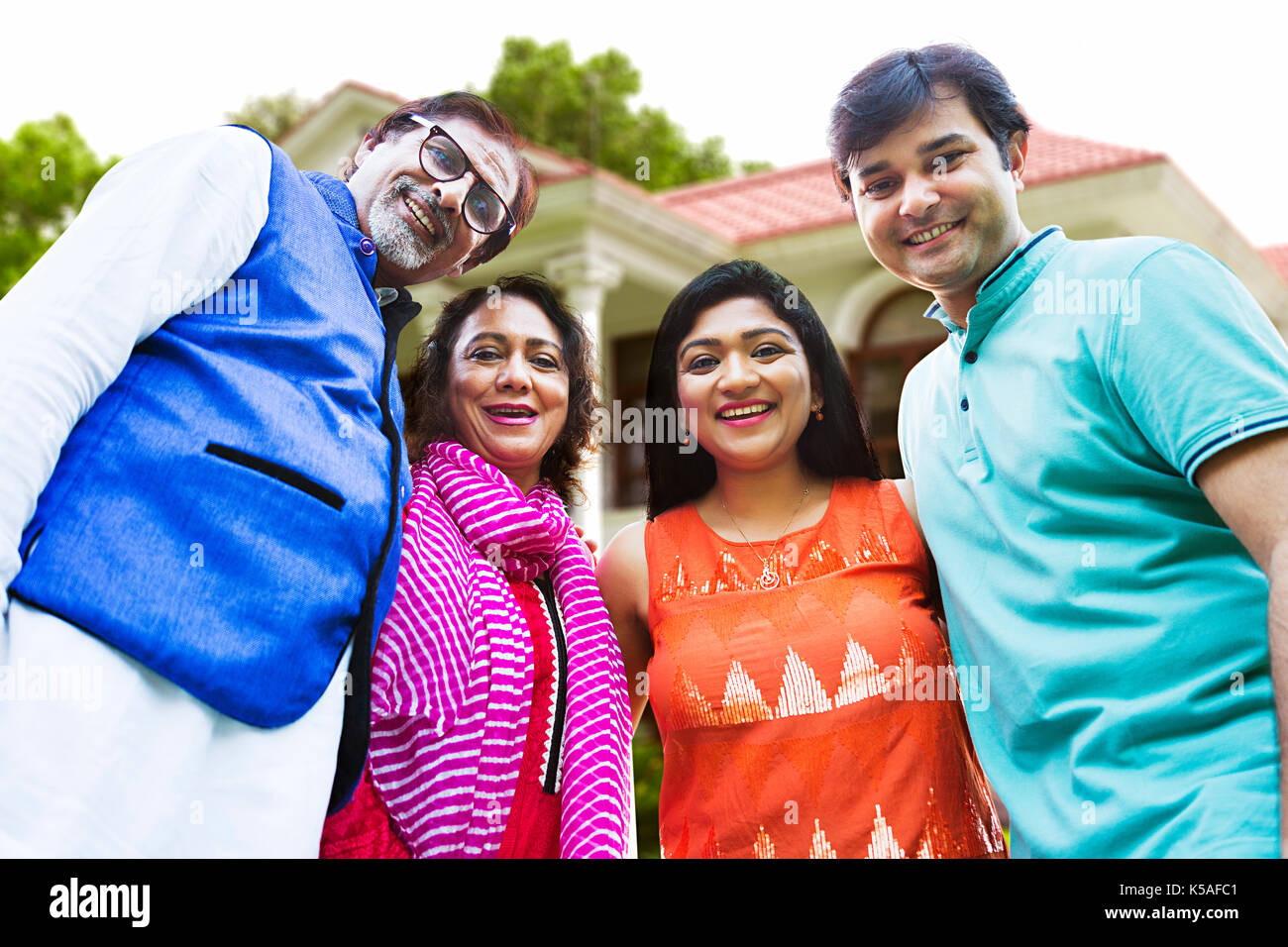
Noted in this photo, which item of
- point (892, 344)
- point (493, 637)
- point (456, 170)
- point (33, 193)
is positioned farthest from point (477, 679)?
point (33, 193)

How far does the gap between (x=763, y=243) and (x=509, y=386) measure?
681 cm

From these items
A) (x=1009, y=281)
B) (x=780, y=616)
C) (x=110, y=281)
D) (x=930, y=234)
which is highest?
(x=930, y=234)

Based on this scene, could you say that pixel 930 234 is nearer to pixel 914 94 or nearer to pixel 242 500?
pixel 914 94

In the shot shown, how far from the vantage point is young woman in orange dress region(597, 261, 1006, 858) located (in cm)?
234

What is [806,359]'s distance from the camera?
2666 millimetres

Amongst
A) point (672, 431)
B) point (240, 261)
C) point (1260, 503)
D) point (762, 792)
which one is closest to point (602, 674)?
point (762, 792)

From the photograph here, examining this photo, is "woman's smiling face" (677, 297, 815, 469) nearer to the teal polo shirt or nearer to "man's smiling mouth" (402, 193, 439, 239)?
the teal polo shirt

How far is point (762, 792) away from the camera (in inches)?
92.6

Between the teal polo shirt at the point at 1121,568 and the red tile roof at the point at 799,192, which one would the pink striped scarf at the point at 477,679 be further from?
the red tile roof at the point at 799,192

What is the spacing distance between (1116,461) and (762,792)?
0.95 meters

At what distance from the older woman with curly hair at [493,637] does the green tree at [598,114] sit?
1979cm

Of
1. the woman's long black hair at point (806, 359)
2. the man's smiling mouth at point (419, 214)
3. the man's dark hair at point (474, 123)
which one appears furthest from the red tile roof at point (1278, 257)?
the man's smiling mouth at point (419, 214)

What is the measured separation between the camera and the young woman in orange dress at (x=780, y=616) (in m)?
2.34

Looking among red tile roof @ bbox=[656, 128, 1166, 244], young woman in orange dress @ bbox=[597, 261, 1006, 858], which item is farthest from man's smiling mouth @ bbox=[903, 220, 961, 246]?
red tile roof @ bbox=[656, 128, 1166, 244]
